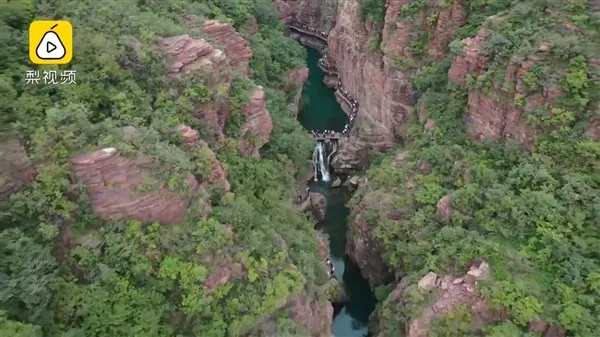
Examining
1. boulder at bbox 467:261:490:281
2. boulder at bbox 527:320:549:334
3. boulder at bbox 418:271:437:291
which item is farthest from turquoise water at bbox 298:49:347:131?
boulder at bbox 527:320:549:334

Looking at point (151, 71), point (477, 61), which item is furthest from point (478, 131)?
point (151, 71)

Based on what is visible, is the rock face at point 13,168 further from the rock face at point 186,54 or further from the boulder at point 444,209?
the boulder at point 444,209

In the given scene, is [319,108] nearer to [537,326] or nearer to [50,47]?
[50,47]

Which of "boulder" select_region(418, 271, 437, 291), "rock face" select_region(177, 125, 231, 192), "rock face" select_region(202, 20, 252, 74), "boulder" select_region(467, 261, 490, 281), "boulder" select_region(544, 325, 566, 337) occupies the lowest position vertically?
"boulder" select_region(418, 271, 437, 291)

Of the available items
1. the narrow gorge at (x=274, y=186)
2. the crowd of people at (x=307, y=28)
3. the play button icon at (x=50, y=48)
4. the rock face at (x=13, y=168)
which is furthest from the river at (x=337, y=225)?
the play button icon at (x=50, y=48)

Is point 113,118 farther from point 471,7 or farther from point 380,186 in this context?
point 471,7

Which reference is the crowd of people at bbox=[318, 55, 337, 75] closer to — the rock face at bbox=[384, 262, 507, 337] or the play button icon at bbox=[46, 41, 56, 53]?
the rock face at bbox=[384, 262, 507, 337]

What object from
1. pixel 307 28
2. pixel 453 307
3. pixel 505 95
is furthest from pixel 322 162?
pixel 307 28
